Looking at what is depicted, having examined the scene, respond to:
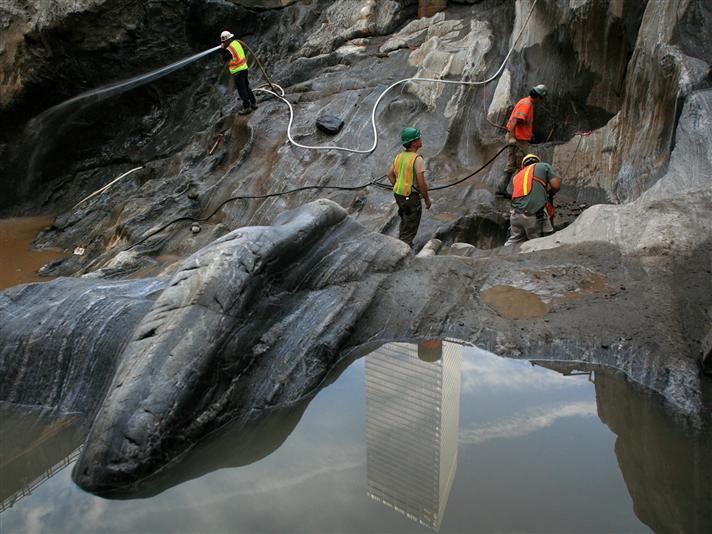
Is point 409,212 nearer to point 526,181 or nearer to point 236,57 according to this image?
point 526,181

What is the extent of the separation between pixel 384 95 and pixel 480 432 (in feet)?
26.7

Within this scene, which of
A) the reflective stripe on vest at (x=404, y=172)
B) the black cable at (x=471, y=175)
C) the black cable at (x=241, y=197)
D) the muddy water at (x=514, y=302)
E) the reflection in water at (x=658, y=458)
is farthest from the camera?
the black cable at (x=241, y=197)

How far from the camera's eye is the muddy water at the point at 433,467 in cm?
279

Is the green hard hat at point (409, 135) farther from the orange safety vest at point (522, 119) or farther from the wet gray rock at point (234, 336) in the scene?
the orange safety vest at point (522, 119)

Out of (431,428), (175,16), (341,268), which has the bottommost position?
(431,428)

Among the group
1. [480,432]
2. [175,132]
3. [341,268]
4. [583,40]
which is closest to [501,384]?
[480,432]

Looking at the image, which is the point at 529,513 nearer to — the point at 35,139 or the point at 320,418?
the point at 320,418

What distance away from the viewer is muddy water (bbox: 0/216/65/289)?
1055 cm

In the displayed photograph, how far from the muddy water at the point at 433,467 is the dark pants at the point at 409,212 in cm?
288

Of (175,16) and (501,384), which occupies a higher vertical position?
(175,16)

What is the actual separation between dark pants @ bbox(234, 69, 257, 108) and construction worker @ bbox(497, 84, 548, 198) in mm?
5244

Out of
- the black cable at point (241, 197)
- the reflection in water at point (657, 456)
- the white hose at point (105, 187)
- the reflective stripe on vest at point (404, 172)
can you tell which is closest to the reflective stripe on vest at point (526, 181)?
the reflective stripe on vest at point (404, 172)

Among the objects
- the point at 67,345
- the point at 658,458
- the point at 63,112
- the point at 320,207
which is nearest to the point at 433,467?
the point at 658,458

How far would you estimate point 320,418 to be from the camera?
359 centimetres
